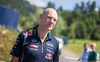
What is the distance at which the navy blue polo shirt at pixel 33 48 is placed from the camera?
411 centimetres

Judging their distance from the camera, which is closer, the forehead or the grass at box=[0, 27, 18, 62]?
the forehead

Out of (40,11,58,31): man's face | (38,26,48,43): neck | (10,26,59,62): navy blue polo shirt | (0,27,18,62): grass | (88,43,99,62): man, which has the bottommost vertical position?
(0,27,18,62): grass

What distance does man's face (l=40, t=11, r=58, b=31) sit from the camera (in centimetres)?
414

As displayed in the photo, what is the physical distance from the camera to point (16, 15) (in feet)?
117

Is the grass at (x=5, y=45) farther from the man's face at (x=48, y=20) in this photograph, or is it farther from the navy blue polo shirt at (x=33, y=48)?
the man's face at (x=48, y=20)

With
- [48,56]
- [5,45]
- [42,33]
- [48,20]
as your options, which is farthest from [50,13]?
[5,45]

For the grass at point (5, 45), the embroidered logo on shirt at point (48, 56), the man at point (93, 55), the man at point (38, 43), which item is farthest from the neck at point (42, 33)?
the grass at point (5, 45)

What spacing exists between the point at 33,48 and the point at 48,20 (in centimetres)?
37

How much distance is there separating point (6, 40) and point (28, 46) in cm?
1382

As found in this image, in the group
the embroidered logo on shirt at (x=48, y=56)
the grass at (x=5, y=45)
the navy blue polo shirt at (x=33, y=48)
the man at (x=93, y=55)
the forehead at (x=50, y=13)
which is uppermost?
the forehead at (x=50, y=13)

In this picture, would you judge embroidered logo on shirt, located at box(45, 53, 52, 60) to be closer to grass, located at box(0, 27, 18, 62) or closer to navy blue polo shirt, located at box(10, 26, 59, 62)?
navy blue polo shirt, located at box(10, 26, 59, 62)

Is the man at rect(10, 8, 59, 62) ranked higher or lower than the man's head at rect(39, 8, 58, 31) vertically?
lower

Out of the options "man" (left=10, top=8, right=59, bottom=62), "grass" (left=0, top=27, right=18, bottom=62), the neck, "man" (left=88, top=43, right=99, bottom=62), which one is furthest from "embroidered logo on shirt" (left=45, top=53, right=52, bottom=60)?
"grass" (left=0, top=27, right=18, bottom=62)

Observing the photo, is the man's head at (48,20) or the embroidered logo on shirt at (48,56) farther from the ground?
the man's head at (48,20)
